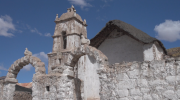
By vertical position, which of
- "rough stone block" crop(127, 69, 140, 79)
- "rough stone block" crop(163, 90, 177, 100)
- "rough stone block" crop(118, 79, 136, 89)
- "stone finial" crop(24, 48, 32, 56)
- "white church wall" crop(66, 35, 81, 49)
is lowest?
"rough stone block" crop(163, 90, 177, 100)

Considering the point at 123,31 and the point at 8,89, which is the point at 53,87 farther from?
the point at 123,31

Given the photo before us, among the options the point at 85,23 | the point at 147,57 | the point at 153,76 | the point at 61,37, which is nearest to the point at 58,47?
the point at 61,37

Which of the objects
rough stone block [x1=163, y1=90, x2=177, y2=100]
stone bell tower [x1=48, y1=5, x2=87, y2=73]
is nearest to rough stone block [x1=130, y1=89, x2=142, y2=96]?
rough stone block [x1=163, y1=90, x2=177, y2=100]

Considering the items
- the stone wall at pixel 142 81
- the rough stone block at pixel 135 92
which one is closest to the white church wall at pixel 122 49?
the stone wall at pixel 142 81

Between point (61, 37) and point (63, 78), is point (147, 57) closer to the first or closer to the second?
point (63, 78)

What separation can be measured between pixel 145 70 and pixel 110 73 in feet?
3.99

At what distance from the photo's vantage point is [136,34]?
948 centimetres

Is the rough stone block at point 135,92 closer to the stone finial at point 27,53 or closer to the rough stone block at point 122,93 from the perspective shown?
the rough stone block at point 122,93

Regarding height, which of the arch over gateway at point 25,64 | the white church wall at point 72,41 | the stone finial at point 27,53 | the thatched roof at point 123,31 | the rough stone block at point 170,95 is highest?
the white church wall at point 72,41

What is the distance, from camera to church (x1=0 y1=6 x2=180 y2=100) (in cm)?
545

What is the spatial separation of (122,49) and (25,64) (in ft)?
18.3

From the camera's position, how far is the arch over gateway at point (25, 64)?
9.22m

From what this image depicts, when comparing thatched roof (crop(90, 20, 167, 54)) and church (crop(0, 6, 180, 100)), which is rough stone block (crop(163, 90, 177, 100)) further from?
thatched roof (crop(90, 20, 167, 54))

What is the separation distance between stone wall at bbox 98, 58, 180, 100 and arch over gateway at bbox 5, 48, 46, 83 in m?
3.87
